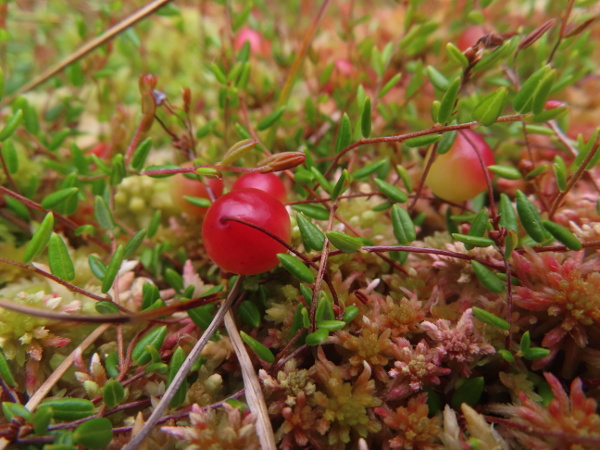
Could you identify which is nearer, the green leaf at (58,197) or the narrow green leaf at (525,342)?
the narrow green leaf at (525,342)

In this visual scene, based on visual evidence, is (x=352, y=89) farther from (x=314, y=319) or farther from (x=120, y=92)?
(x=120, y=92)

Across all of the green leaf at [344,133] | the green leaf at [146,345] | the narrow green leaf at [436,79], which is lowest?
the green leaf at [146,345]

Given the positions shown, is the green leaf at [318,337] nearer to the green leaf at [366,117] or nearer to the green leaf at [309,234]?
the green leaf at [309,234]

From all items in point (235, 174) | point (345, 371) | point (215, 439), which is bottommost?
point (215, 439)

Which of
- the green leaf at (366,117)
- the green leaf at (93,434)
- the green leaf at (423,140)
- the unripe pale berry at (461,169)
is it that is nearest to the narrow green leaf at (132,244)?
the green leaf at (93,434)

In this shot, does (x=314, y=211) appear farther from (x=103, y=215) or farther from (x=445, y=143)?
(x=103, y=215)

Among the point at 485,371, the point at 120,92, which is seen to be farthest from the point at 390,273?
the point at 120,92

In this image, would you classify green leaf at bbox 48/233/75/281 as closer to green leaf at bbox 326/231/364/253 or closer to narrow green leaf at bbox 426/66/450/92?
green leaf at bbox 326/231/364/253

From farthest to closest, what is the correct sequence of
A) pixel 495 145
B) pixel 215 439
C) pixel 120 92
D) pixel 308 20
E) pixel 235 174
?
pixel 308 20, pixel 120 92, pixel 495 145, pixel 235 174, pixel 215 439
